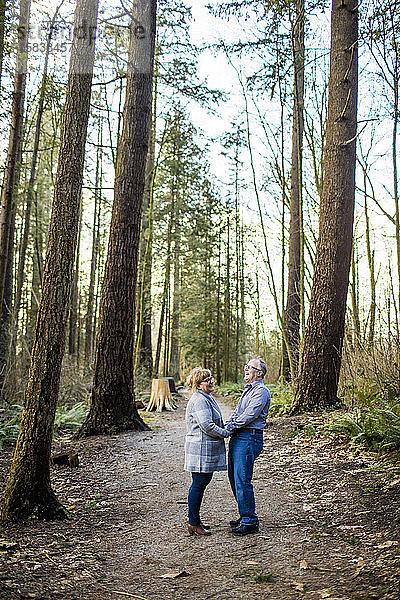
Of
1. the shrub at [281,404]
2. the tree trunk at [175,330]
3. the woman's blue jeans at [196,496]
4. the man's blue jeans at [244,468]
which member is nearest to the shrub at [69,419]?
the shrub at [281,404]

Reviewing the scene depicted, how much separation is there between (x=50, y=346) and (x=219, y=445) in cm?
175

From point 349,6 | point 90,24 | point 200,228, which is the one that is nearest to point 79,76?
point 90,24

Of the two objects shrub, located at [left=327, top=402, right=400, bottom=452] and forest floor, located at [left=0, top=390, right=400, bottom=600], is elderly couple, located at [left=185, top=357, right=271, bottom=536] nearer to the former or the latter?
forest floor, located at [left=0, top=390, right=400, bottom=600]

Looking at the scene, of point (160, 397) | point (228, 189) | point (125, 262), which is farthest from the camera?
point (228, 189)

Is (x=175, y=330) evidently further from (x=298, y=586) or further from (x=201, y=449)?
(x=298, y=586)

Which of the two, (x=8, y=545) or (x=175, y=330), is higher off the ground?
(x=175, y=330)

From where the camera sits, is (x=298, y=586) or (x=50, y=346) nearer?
(x=298, y=586)

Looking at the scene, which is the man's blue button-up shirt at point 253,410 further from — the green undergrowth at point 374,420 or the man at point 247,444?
the green undergrowth at point 374,420

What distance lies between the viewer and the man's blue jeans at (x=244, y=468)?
4.29m

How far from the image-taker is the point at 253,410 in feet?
14.4

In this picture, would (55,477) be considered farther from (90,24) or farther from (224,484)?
(90,24)

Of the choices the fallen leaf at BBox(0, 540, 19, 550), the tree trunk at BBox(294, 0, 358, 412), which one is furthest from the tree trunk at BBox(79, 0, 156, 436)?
the fallen leaf at BBox(0, 540, 19, 550)

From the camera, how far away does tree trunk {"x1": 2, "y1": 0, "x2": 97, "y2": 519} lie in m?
4.64

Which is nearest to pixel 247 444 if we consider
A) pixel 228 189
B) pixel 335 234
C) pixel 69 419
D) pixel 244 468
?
pixel 244 468
